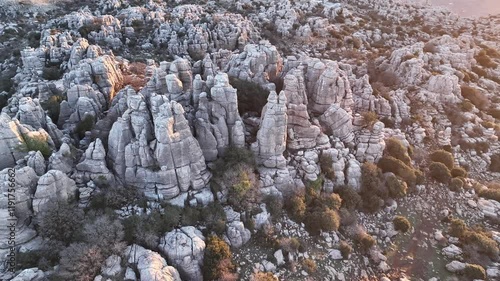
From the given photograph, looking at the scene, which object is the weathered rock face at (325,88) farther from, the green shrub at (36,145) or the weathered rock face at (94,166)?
the green shrub at (36,145)

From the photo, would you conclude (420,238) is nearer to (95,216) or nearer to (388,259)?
(388,259)

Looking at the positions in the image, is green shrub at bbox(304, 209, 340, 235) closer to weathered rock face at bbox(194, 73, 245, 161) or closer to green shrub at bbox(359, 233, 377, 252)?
green shrub at bbox(359, 233, 377, 252)

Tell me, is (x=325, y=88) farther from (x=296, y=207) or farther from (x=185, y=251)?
(x=185, y=251)

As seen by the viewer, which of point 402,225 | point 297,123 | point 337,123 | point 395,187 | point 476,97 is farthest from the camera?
point 476,97

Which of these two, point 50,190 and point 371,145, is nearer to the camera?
point 50,190

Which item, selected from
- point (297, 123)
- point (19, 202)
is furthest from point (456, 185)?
point (19, 202)

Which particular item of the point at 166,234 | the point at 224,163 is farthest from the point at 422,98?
the point at 166,234

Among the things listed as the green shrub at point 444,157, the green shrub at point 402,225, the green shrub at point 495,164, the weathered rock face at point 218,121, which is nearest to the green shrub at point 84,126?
the weathered rock face at point 218,121
